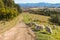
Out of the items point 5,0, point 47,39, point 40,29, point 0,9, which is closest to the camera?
point 47,39

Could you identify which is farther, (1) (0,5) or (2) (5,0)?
(2) (5,0)

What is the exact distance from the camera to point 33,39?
1050 inches

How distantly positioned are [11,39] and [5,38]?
1138mm

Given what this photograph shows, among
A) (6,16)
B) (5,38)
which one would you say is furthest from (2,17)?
(5,38)

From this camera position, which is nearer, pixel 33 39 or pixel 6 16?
pixel 33 39

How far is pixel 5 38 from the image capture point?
27.5 meters

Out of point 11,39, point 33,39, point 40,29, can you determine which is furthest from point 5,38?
point 40,29

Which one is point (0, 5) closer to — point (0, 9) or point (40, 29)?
point (0, 9)

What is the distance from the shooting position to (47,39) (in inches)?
1022

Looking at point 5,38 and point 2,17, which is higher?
point 5,38

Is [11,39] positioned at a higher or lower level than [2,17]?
higher

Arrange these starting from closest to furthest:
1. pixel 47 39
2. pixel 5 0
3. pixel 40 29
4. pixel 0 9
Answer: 1. pixel 47 39
2. pixel 40 29
3. pixel 0 9
4. pixel 5 0

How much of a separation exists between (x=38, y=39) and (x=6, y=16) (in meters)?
32.3

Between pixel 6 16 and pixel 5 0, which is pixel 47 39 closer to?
pixel 6 16
